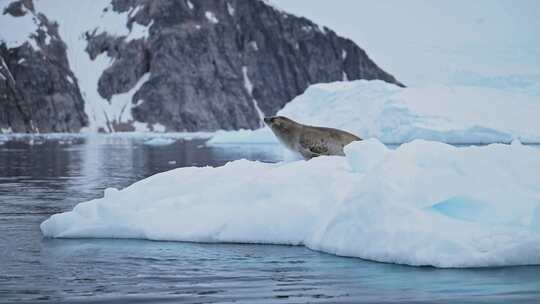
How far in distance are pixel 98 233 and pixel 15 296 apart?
3775 millimetres

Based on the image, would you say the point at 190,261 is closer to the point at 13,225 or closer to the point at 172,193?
the point at 172,193

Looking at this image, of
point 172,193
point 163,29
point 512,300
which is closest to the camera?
point 512,300

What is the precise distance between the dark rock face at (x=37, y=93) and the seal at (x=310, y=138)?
138301 mm

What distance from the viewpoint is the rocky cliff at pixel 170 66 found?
154625mm

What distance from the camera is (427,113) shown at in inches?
2160

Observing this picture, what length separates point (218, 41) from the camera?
567 ft

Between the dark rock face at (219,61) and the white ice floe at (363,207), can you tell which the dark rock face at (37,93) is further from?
the white ice floe at (363,207)

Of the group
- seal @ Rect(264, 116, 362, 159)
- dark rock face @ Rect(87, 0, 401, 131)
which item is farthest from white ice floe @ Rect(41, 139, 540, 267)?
dark rock face @ Rect(87, 0, 401, 131)

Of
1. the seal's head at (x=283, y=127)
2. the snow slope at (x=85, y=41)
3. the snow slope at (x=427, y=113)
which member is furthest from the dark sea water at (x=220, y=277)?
the snow slope at (x=85, y=41)

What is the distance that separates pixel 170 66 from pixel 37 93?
28685 mm

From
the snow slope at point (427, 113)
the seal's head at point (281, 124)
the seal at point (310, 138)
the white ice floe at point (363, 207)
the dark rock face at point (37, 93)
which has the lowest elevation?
the white ice floe at point (363, 207)

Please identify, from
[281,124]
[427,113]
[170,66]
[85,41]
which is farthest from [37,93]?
[281,124]

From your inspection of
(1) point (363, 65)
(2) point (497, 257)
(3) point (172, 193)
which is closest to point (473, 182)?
(2) point (497, 257)

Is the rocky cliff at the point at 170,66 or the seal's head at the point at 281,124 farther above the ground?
the rocky cliff at the point at 170,66
